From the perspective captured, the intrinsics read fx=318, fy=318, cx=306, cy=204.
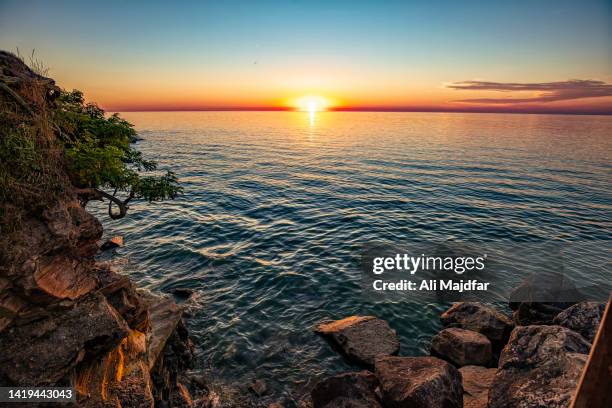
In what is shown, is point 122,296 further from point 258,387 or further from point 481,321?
point 481,321

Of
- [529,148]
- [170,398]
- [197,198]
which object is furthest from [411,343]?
[529,148]

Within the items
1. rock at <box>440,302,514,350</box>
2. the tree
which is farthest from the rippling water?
the tree

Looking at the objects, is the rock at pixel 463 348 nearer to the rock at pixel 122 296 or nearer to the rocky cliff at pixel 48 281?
the rocky cliff at pixel 48 281

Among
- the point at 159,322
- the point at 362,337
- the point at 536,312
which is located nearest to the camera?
the point at 159,322

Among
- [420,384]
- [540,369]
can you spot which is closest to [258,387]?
[420,384]

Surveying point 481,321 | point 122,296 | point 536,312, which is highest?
point 122,296

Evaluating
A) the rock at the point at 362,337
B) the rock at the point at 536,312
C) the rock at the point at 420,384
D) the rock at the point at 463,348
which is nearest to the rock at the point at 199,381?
the rock at the point at 362,337

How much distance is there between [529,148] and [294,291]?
86.6 m

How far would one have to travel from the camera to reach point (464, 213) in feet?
111

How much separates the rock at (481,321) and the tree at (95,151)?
630 inches

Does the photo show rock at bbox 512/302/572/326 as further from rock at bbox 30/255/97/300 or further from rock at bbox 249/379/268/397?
rock at bbox 30/255/97/300

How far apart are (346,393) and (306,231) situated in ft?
59.5

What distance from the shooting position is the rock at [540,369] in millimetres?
9850

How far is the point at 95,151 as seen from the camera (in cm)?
1134
